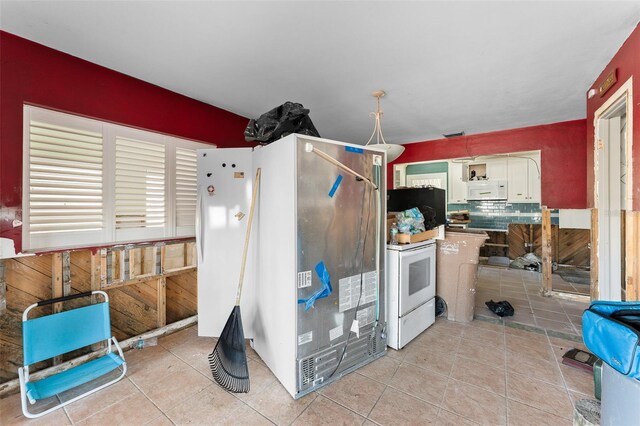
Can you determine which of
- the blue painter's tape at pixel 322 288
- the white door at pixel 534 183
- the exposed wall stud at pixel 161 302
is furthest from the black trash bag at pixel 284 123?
the white door at pixel 534 183

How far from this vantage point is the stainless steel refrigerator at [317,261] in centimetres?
175

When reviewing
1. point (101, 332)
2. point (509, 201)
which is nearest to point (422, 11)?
point (101, 332)

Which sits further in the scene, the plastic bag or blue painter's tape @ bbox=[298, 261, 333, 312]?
the plastic bag

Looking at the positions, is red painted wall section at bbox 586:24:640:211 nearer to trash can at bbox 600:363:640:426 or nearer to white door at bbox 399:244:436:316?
trash can at bbox 600:363:640:426

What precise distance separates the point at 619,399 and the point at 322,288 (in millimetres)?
1477

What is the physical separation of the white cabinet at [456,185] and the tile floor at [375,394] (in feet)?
14.1

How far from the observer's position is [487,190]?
5801mm

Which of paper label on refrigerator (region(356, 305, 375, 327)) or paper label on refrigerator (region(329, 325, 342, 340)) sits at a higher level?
paper label on refrigerator (region(356, 305, 375, 327))

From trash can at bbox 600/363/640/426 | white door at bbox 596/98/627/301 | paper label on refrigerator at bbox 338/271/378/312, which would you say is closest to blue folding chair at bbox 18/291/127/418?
paper label on refrigerator at bbox 338/271/378/312

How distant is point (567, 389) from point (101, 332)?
3.51 metres

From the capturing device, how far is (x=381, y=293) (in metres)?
2.21

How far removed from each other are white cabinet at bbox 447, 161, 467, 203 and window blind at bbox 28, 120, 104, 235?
6521mm

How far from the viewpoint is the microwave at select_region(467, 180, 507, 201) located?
565 cm

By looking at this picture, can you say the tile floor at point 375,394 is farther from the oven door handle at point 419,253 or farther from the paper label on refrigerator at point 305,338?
the oven door handle at point 419,253
